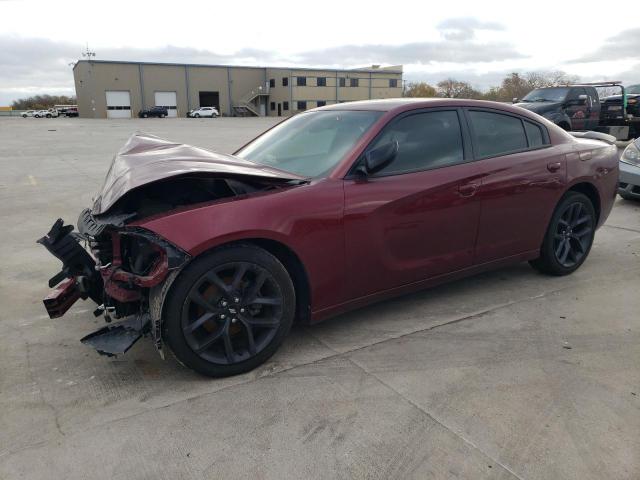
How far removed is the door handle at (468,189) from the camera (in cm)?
373

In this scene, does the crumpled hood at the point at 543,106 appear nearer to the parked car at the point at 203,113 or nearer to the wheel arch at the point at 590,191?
the wheel arch at the point at 590,191

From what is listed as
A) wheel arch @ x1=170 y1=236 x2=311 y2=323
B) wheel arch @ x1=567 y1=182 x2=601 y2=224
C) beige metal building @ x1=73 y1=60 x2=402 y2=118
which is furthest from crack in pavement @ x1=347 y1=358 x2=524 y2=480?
beige metal building @ x1=73 y1=60 x2=402 y2=118

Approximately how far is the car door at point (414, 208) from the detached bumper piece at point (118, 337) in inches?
51.3

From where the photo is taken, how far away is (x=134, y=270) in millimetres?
2939

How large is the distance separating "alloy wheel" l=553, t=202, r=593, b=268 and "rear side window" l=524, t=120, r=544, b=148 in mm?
658

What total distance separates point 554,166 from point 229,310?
305cm

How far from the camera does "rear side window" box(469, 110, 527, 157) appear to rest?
4008 millimetres

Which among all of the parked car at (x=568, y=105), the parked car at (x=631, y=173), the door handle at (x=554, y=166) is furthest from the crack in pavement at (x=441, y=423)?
the parked car at (x=568, y=105)

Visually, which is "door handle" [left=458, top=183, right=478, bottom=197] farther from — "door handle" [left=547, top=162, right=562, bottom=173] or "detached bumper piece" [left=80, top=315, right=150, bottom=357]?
"detached bumper piece" [left=80, top=315, right=150, bottom=357]

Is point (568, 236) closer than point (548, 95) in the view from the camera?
Answer: Yes

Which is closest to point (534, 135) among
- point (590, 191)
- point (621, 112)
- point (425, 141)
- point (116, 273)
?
point (590, 191)

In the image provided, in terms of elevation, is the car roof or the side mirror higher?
the car roof

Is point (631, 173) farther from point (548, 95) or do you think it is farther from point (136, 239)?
point (548, 95)

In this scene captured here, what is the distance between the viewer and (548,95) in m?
15.2
